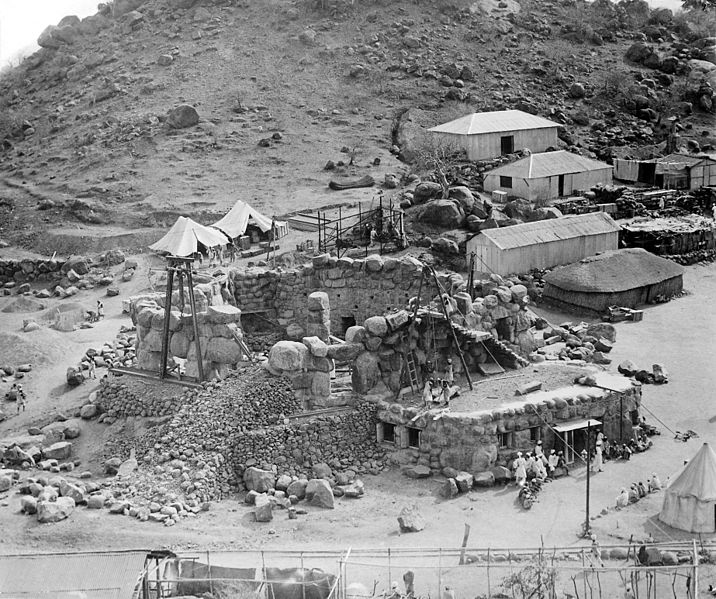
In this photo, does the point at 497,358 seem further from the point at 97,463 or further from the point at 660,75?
the point at 660,75

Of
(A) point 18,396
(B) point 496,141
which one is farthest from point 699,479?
(B) point 496,141

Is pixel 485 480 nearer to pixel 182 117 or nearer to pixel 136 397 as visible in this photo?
pixel 136 397

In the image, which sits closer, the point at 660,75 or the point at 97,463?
the point at 97,463

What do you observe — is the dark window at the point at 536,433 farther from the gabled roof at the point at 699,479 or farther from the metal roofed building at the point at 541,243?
the metal roofed building at the point at 541,243

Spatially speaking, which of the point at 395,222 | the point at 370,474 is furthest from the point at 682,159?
the point at 370,474

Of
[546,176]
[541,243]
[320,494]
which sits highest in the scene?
[546,176]

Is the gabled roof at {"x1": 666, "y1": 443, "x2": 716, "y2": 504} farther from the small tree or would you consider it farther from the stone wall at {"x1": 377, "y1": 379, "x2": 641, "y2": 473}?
the small tree
